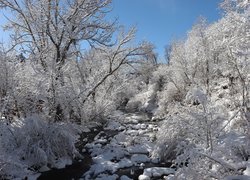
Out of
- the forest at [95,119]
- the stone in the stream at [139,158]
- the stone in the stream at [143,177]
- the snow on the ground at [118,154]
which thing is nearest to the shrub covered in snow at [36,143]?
the forest at [95,119]

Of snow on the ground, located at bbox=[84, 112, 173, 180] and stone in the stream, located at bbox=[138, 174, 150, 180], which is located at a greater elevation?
snow on the ground, located at bbox=[84, 112, 173, 180]

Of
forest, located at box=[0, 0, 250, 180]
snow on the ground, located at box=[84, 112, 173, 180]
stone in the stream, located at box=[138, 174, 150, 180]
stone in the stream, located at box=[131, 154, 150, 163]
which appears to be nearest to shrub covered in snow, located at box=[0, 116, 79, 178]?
forest, located at box=[0, 0, 250, 180]

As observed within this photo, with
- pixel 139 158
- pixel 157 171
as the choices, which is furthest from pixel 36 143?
pixel 157 171

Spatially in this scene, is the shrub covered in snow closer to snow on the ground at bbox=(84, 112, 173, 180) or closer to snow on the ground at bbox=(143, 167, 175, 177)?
snow on the ground at bbox=(84, 112, 173, 180)

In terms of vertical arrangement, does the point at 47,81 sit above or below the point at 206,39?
below

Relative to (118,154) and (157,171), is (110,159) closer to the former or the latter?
(118,154)

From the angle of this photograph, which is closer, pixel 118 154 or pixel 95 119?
pixel 118 154

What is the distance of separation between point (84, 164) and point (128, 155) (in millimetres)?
1512

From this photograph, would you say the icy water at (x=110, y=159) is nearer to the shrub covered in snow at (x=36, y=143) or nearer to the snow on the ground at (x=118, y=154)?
the snow on the ground at (x=118, y=154)

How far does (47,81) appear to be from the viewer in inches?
339

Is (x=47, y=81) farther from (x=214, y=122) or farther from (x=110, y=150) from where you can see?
(x=214, y=122)

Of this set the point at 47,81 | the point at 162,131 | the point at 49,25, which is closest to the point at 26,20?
the point at 49,25

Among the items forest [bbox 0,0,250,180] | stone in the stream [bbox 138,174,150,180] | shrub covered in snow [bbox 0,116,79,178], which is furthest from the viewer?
shrub covered in snow [bbox 0,116,79,178]

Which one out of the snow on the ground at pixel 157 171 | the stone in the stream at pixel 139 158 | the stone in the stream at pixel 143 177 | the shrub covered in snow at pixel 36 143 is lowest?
the stone in the stream at pixel 143 177
